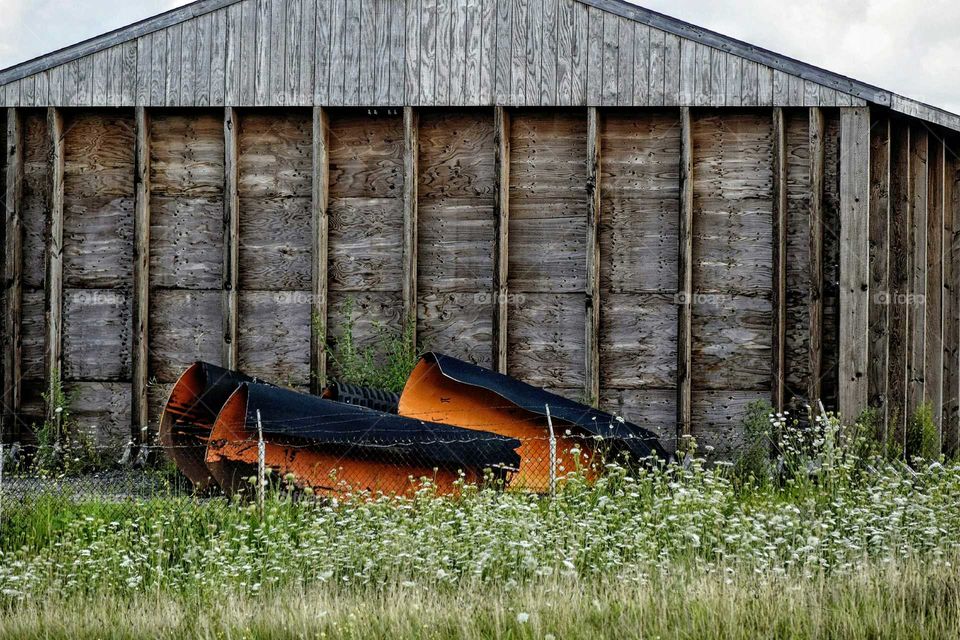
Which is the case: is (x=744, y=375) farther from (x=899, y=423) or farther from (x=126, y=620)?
(x=126, y=620)

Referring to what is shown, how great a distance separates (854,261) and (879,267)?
519mm

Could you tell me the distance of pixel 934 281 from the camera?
1309 cm

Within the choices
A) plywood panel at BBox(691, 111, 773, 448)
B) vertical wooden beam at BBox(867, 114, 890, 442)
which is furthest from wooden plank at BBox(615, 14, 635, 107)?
vertical wooden beam at BBox(867, 114, 890, 442)

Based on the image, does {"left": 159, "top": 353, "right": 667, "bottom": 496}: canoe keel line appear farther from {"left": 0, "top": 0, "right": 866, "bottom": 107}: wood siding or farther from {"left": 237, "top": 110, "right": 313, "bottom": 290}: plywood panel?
{"left": 0, "top": 0, "right": 866, "bottom": 107}: wood siding

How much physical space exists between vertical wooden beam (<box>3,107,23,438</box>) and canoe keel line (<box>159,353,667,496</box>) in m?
2.95

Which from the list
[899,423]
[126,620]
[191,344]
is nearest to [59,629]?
[126,620]

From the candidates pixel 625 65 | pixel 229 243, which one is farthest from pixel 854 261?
pixel 229 243

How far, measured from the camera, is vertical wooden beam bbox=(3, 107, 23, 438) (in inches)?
508

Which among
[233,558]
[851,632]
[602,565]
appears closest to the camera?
[851,632]

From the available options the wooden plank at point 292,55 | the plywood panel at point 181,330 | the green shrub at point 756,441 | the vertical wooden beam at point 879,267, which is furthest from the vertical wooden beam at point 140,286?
the vertical wooden beam at point 879,267

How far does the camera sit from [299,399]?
10336 mm

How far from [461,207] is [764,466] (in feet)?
14.8

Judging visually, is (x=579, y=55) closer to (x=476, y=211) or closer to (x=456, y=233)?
(x=476, y=211)

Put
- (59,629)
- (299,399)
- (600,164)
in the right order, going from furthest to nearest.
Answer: (600,164) → (299,399) → (59,629)
